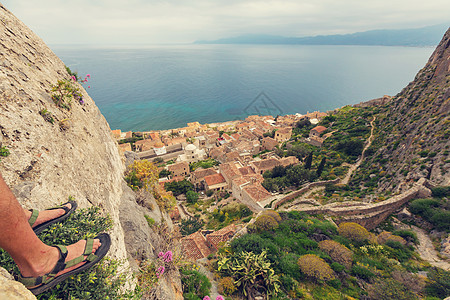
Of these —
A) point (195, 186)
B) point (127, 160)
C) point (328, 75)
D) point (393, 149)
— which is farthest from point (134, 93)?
point (328, 75)

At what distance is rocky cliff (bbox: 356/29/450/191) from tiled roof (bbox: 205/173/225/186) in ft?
81.9

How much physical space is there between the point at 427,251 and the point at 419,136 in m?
18.4

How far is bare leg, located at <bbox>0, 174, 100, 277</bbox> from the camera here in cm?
290

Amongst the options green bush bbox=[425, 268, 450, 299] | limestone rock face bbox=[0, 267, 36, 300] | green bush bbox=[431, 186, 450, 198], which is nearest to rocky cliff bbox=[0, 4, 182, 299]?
limestone rock face bbox=[0, 267, 36, 300]

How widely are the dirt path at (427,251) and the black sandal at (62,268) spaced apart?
787 inches

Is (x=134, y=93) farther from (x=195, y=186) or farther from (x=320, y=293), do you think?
(x=320, y=293)

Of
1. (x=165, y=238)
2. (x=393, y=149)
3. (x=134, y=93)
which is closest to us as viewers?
(x=165, y=238)

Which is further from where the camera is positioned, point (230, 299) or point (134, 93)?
point (134, 93)

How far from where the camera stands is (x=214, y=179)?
36469 mm

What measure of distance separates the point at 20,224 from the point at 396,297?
15.1 metres

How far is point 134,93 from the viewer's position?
130625 mm

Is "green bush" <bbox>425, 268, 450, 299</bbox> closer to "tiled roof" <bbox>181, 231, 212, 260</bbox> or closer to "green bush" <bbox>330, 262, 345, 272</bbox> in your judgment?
"green bush" <bbox>330, 262, 345, 272</bbox>

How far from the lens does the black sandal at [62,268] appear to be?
3216 millimetres

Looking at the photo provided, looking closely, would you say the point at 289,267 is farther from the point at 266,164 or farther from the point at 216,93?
the point at 216,93
